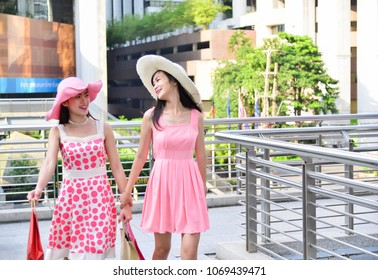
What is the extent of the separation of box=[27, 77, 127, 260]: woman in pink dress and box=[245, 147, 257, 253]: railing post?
176 cm

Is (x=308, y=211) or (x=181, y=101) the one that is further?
(x=308, y=211)

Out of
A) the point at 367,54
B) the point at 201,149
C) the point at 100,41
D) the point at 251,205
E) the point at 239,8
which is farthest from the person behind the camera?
the point at 239,8

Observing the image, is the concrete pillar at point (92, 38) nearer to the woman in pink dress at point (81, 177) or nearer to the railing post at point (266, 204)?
the railing post at point (266, 204)

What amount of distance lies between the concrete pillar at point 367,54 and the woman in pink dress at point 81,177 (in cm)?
6158

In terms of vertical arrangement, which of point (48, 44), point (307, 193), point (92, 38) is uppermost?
point (92, 38)

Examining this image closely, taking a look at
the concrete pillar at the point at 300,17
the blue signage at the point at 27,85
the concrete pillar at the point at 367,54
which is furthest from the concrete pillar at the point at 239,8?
the blue signage at the point at 27,85

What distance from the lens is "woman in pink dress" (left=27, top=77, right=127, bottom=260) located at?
15.8ft

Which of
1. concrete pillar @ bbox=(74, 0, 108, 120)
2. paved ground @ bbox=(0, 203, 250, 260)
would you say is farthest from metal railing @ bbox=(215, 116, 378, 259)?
concrete pillar @ bbox=(74, 0, 108, 120)

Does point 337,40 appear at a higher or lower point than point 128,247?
higher

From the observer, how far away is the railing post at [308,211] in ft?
17.8

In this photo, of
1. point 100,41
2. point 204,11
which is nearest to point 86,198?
point 100,41

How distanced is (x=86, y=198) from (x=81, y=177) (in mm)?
127

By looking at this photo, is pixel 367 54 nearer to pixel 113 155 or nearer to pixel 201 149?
pixel 201 149

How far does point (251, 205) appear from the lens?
649 centimetres
